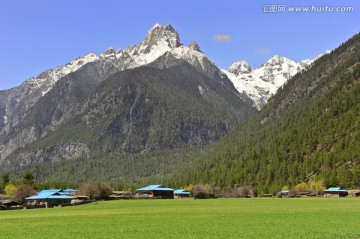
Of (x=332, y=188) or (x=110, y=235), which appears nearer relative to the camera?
(x=110, y=235)

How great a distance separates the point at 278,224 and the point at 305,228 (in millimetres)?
5510

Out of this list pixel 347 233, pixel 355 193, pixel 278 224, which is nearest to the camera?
pixel 347 233

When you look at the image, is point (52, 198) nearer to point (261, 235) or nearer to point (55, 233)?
point (55, 233)

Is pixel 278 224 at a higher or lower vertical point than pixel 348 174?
lower

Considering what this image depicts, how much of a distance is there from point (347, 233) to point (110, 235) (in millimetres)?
24263

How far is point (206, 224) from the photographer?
58531mm

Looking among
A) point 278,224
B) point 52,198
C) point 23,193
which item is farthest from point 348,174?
point 278,224

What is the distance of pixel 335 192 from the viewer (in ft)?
616

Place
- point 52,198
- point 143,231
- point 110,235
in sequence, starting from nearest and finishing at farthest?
point 110,235, point 143,231, point 52,198

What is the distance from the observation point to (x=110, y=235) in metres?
48.6

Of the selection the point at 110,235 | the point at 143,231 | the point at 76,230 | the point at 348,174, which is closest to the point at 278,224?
the point at 143,231

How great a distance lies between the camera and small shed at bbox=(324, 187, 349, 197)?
603 ft

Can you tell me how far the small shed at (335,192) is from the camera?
18375 cm

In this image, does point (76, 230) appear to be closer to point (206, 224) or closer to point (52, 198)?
point (206, 224)
